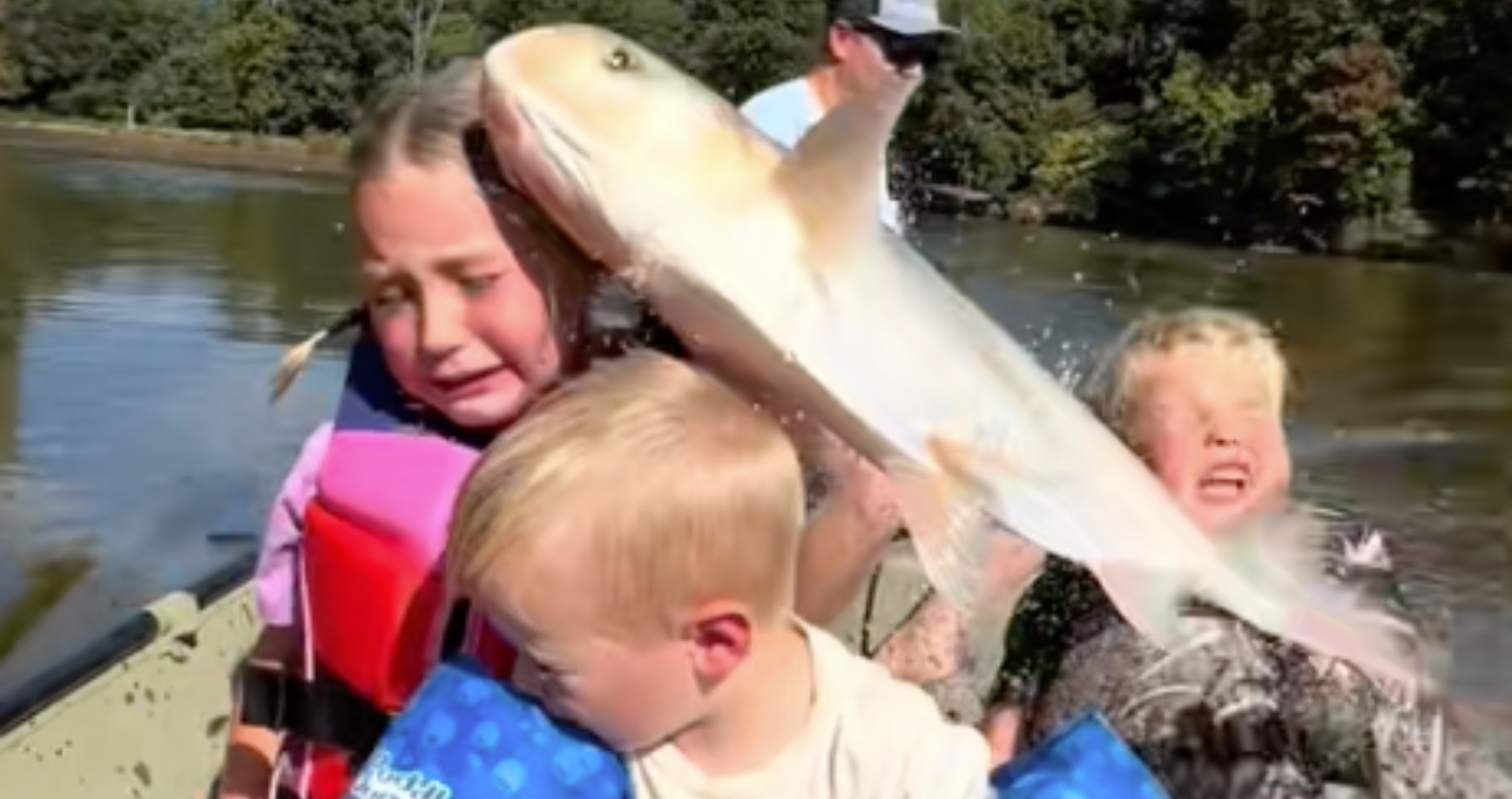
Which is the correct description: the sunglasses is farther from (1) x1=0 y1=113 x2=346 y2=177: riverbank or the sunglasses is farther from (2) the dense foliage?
(1) x1=0 y1=113 x2=346 y2=177: riverbank

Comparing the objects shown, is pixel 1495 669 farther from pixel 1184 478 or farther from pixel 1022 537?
pixel 1022 537

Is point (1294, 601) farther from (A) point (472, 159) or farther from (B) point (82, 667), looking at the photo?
(B) point (82, 667)

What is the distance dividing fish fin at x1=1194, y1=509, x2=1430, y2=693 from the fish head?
0.66m

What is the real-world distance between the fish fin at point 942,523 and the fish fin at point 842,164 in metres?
0.25

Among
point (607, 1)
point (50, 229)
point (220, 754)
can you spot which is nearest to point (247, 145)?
point (607, 1)

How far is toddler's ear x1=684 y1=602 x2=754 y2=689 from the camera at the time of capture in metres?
2.10

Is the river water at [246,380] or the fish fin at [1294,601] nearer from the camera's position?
the fish fin at [1294,601]

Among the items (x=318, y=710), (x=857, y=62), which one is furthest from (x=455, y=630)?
(x=857, y=62)

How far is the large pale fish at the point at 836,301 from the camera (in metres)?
2.11

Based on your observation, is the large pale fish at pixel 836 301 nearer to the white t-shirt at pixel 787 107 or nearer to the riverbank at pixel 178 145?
the white t-shirt at pixel 787 107

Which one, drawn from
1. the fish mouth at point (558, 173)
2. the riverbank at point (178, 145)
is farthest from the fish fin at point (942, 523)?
the riverbank at point (178, 145)

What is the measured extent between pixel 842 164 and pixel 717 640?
1.45 feet

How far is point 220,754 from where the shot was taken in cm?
476

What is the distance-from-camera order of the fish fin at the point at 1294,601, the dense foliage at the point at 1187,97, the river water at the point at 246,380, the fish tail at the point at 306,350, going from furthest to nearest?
the dense foliage at the point at 1187,97, the river water at the point at 246,380, the fish tail at the point at 306,350, the fish fin at the point at 1294,601
